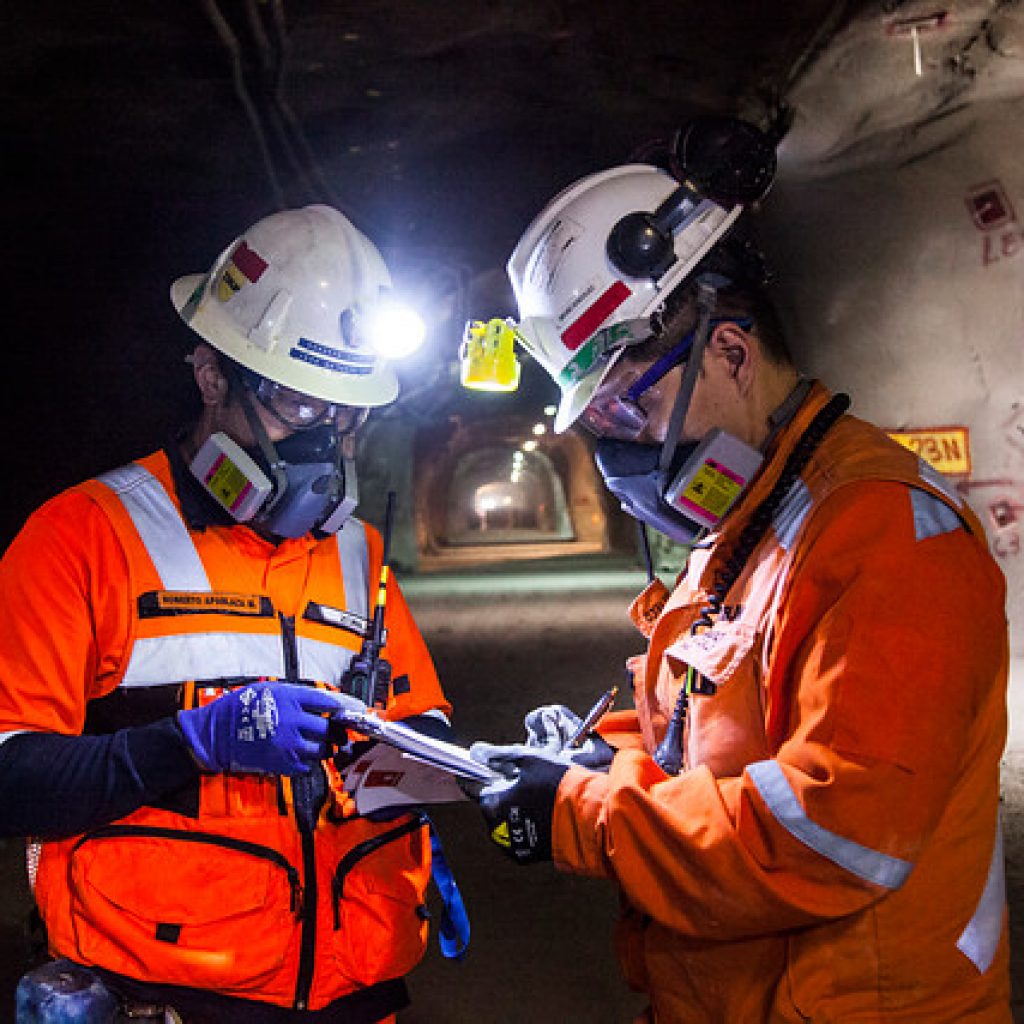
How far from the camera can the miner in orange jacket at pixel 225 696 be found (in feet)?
5.57

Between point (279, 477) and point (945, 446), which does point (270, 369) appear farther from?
point (945, 446)

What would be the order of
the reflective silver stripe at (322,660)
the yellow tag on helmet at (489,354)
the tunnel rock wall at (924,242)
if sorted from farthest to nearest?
1. the tunnel rock wall at (924,242)
2. the yellow tag on helmet at (489,354)
3. the reflective silver stripe at (322,660)

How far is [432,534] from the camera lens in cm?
2739

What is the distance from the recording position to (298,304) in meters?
2.20

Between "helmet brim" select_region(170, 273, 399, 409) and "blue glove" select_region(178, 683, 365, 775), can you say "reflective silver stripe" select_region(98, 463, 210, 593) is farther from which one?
"helmet brim" select_region(170, 273, 399, 409)

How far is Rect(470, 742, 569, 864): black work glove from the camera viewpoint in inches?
60.6

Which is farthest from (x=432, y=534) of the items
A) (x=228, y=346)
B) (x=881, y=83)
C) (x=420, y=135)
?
(x=228, y=346)

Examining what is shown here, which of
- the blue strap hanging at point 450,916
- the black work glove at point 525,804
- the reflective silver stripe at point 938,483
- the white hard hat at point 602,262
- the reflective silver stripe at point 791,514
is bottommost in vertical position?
the blue strap hanging at point 450,916

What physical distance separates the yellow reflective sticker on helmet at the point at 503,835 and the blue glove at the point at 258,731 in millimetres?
404

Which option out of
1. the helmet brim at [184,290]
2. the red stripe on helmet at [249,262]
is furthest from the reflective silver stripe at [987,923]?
the helmet brim at [184,290]

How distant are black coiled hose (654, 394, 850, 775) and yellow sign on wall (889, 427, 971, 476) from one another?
6.96m

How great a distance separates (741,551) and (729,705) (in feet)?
1.00

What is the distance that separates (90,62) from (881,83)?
6.29 metres

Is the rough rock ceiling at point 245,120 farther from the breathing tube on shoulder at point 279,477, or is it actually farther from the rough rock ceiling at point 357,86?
the breathing tube on shoulder at point 279,477
